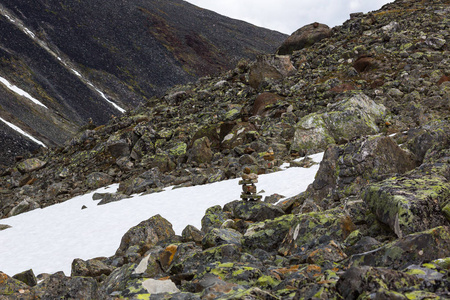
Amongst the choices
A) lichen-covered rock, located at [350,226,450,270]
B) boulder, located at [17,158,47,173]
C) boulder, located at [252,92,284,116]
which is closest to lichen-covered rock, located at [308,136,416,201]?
lichen-covered rock, located at [350,226,450,270]

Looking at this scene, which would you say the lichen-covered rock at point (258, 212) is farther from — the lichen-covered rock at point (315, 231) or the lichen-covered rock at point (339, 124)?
the lichen-covered rock at point (339, 124)

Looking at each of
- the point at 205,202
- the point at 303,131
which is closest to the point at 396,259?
the point at 205,202

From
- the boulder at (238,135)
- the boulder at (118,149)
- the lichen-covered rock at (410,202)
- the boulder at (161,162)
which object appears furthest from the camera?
the boulder at (118,149)

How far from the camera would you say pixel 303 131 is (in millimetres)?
23219

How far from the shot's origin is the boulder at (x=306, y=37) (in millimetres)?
43281

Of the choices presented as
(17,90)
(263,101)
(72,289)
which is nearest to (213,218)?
(72,289)

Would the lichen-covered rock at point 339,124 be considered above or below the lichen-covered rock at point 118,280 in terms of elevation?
above

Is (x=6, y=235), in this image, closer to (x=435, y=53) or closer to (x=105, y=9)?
(x=435, y=53)

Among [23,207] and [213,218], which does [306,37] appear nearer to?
[23,207]

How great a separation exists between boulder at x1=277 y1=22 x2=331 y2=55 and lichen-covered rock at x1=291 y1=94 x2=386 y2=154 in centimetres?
2170

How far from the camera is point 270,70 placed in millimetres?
36344

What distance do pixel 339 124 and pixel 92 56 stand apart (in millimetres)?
100332

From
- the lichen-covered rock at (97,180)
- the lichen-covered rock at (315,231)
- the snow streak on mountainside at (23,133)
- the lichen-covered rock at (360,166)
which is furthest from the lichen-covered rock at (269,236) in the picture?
the snow streak on mountainside at (23,133)

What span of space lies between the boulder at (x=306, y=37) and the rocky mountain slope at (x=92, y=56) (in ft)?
136
